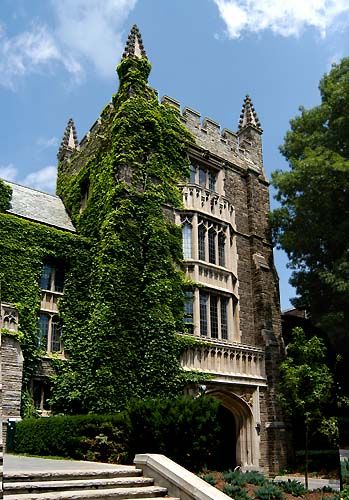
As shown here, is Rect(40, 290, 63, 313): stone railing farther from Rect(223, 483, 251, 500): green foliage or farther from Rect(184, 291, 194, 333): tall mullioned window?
Rect(223, 483, 251, 500): green foliage

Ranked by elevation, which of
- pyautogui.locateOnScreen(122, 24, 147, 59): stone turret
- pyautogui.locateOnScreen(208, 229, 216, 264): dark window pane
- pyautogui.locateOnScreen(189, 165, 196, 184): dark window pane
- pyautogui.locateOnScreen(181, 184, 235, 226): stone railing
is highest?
pyautogui.locateOnScreen(122, 24, 147, 59): stone turret

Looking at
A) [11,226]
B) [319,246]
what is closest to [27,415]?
[11,226]

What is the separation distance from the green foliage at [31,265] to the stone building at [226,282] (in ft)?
1.70

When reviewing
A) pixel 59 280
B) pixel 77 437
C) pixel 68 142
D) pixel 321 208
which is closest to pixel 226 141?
pixel 321 208

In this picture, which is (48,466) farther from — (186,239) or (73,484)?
(186,239)

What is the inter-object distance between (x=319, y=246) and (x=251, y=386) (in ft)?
23.9

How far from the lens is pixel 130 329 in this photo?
17938 millimetres

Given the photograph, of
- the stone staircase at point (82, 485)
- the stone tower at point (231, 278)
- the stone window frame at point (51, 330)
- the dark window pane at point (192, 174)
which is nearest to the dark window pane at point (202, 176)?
the stone tower at point (231, 278)

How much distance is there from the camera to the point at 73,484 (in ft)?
24.6

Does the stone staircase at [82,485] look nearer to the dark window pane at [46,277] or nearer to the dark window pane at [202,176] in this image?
the dark window pane at [46,277]

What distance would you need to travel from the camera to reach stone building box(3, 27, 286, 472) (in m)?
19.8

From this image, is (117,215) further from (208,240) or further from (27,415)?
(27,415)

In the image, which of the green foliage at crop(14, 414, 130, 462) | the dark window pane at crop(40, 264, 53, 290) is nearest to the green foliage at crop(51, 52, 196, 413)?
the dark window pane at crop(40, 264, 53, 290)

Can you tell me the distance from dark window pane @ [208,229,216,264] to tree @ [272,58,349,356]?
12.5 feet
